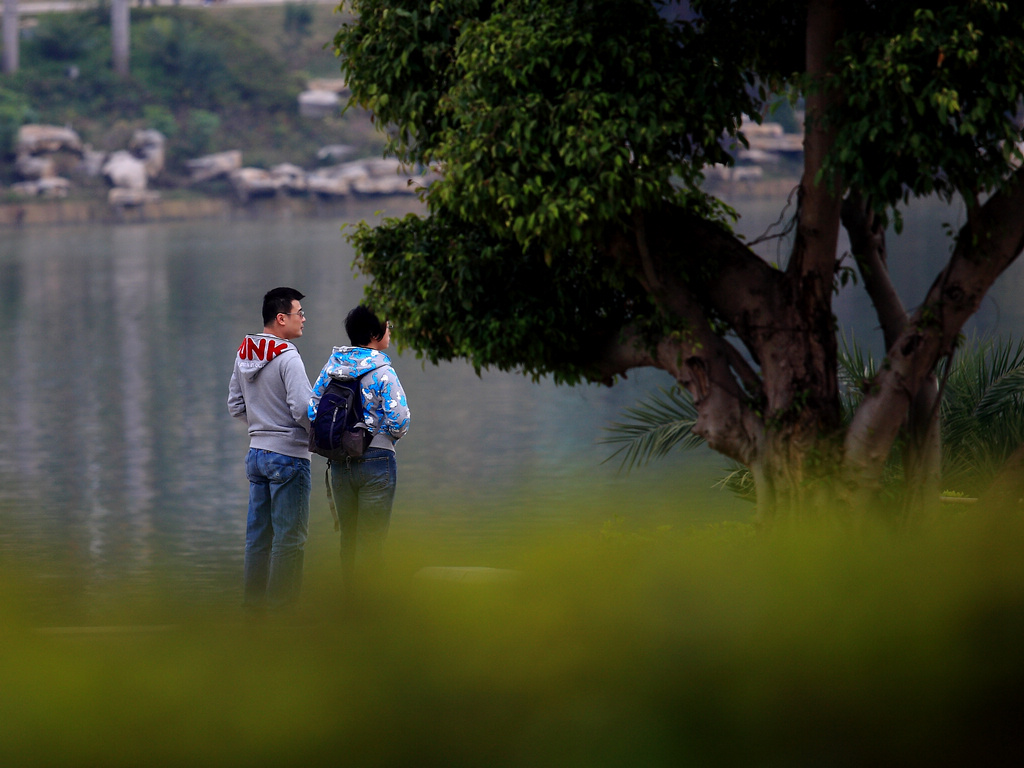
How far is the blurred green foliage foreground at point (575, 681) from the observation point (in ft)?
11.8

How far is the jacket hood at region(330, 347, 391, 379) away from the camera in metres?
6.85

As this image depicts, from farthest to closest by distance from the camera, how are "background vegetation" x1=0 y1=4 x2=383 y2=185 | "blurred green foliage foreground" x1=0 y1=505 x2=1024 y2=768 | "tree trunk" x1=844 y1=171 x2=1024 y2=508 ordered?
"background vegetation" x1=0 y1=4 x2=383 y2=185 → "tree trunk" x1=844 y1=171 x2=1024 y2=508 → "blurred green foliage foreground" x1=0 y1=505 x2=1024 y2=768

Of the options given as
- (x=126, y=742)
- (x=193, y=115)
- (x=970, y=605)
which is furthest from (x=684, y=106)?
(x=193, y=115)

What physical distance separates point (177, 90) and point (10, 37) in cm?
1232

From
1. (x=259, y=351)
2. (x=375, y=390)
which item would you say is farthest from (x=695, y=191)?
(x=259, y=351)

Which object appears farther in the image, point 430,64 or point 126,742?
point 430,64

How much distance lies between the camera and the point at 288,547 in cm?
688

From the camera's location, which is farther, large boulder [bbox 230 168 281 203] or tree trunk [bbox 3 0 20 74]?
tree trunk [bbox 3 0 20 74]

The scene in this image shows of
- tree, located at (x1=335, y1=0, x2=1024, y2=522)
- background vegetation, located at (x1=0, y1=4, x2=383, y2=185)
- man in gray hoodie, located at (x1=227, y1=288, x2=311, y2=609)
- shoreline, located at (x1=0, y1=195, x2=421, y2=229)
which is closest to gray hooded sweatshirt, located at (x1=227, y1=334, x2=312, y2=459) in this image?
man in gray hoodie, located at (x1=227, y1=288, x2=311, y2=609)

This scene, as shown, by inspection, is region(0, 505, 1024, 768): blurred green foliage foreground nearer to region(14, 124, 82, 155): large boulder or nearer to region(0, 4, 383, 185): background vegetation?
region(14, 124, 82, 155): large boulder

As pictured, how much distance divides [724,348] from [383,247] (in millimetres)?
2365

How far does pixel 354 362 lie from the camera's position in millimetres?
6895

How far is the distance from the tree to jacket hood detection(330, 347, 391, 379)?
3.30 feet

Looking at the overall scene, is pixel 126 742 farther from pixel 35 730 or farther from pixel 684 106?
pixel 684 106
